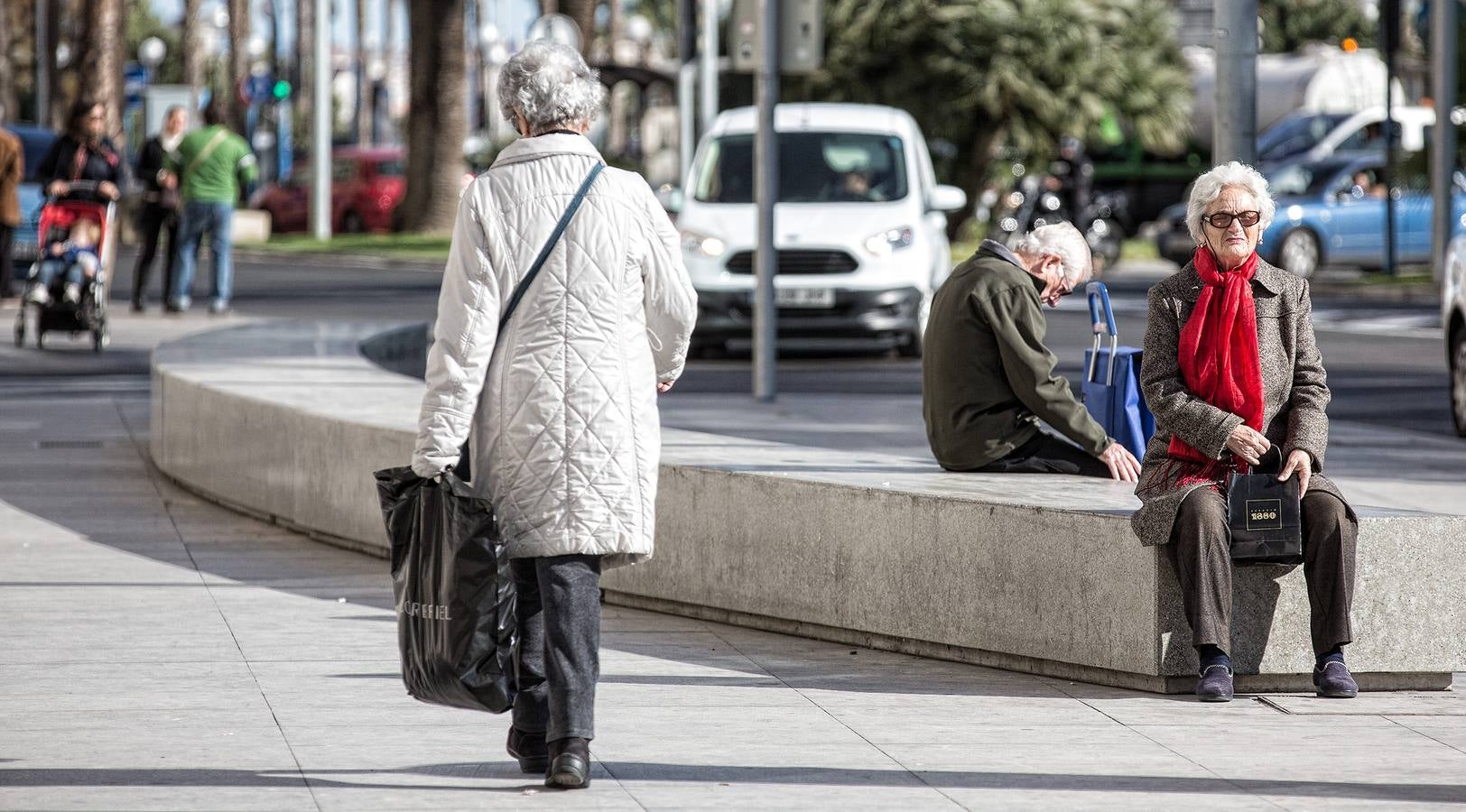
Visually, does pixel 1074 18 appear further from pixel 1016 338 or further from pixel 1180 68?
pixel 1016 338

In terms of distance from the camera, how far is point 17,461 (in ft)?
39.1

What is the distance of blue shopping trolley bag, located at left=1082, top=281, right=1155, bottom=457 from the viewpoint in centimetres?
778

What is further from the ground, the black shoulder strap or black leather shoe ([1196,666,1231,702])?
the black shoulder strap

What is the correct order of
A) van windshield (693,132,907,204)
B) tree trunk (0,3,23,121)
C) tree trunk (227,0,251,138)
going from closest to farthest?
van windshield (693,132,907,204) → tree trunk (0,3,23,121) → tree trunk (227,0,251,138)

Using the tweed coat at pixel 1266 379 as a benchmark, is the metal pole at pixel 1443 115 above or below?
above

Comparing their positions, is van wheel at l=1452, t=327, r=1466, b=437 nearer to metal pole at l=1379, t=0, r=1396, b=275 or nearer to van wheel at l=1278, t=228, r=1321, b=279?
metal pole at l=1379, t=0, r=1396, b=275

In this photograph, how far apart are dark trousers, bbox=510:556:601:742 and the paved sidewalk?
0.63ft

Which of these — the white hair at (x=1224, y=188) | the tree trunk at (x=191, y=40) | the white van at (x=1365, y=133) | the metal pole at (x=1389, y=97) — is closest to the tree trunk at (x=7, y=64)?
the tree trunk at (x=191, y=40)

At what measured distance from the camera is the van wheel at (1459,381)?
1326 centimetres

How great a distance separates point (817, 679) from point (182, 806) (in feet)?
7.12

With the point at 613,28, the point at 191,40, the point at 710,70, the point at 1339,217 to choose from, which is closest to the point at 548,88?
the point at 710,70


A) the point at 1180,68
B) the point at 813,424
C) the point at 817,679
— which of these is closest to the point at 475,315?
the point at 817,679

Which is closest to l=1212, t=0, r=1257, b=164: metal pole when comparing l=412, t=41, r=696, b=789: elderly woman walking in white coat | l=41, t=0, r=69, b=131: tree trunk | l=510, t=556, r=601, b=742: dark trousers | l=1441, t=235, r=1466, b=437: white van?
l=412, t=41, r=696, b=789: elderly woman walking in white coat

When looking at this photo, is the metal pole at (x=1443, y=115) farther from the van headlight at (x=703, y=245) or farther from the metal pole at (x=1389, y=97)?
the van headlight at (x=703, y=245)
